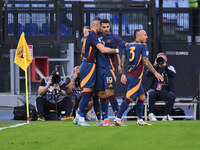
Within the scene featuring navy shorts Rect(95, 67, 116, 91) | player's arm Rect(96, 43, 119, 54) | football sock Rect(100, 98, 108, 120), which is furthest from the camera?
football sock Rect(100, 98, 108, 120)

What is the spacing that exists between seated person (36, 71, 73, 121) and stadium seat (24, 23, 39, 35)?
4.43 meters

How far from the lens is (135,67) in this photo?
10.6m

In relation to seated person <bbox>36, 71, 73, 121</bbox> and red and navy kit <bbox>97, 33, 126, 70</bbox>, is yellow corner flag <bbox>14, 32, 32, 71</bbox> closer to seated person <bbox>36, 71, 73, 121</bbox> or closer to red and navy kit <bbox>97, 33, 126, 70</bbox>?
seated person <bbox>36, 71, 73, 121</bbox>

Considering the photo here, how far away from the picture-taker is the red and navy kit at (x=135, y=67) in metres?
10.6

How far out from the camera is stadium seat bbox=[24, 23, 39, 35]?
745 inches

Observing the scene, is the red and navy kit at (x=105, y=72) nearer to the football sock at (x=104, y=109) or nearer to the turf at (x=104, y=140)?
the football sock at (x=104, y=109)

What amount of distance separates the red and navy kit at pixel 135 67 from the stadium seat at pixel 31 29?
335 inches

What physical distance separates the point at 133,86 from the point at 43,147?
4230 millimetres

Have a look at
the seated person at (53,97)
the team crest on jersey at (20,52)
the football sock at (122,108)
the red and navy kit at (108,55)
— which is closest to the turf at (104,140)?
the football sock at (122,108)

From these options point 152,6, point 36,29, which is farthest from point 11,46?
point 152,6

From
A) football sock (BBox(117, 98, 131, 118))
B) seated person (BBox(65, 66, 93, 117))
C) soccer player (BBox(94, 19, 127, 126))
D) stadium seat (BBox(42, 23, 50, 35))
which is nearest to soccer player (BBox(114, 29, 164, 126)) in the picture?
football sock (BBox(117, 98, 131, 118))

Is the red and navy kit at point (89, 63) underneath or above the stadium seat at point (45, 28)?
underneath

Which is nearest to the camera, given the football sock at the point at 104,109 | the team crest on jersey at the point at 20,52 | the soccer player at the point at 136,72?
the soccer player at the point at 136,72

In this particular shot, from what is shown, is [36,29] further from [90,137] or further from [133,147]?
[133,147]
